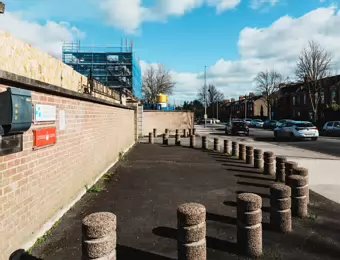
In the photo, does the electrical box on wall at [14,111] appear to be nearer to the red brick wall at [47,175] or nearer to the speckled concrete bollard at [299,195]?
the red brick wall at [47,175]

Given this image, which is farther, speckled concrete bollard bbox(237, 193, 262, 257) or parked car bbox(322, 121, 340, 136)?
parked car bbox(322, 121, 340, 136)

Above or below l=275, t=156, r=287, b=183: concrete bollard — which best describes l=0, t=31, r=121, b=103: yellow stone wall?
above

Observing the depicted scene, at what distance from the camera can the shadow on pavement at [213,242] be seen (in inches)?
160

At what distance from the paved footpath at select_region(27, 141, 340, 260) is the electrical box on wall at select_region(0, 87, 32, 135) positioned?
1811 mm

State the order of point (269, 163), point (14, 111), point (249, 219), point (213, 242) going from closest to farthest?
point (14, 111), point (249, 219), point (213, 242), point (269, 163)

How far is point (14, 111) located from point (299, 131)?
22111 mm

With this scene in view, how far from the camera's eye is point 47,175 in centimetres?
485

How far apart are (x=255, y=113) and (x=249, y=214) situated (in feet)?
266

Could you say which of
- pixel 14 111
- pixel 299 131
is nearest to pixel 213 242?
pixel 14 111

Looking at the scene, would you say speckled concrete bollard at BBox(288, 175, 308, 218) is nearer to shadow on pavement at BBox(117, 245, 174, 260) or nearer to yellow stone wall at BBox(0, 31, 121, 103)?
shadow on pavement at BBox(117, 245, 174, 260)

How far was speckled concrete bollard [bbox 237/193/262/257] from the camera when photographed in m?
3.94

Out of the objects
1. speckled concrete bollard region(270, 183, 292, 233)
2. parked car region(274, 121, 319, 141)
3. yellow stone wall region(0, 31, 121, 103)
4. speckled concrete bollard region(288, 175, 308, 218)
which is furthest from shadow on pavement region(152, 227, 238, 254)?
parked car region(274, 121, 319, 141)

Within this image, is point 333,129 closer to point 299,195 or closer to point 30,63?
point 299,195

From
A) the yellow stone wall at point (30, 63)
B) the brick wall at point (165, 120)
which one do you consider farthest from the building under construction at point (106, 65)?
the yellow stone wall at point (30, 63)
